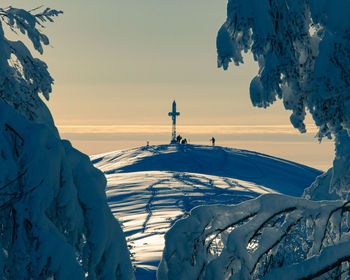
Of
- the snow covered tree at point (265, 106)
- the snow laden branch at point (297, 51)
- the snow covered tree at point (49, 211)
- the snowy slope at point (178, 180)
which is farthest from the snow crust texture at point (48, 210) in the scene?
the snowy slope at point (178, 180)

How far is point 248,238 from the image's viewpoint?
22.2 ft

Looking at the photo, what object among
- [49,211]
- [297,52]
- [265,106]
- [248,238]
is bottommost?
[248,238]

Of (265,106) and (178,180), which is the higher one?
(265,106)

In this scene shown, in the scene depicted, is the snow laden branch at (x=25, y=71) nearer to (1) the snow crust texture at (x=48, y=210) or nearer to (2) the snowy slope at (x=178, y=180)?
(1) the snow crust texture at (x=48, y=210)

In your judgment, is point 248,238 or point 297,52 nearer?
point 248,238

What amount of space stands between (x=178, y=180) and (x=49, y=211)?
53.9 m

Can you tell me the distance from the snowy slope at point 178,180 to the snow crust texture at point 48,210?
2913cm

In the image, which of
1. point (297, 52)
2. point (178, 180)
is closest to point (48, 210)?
point (297, 52)

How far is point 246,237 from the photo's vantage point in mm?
6699

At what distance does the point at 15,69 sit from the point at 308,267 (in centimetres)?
472

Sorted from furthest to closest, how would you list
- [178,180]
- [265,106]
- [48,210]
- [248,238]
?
[178,180] < [265,106] < [248,238] < [48,210]

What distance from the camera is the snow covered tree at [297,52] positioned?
6449 mm

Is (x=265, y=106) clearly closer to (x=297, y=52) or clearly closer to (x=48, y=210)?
(x=297, y=52)

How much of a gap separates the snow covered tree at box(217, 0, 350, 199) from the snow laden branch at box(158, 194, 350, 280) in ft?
3.66
